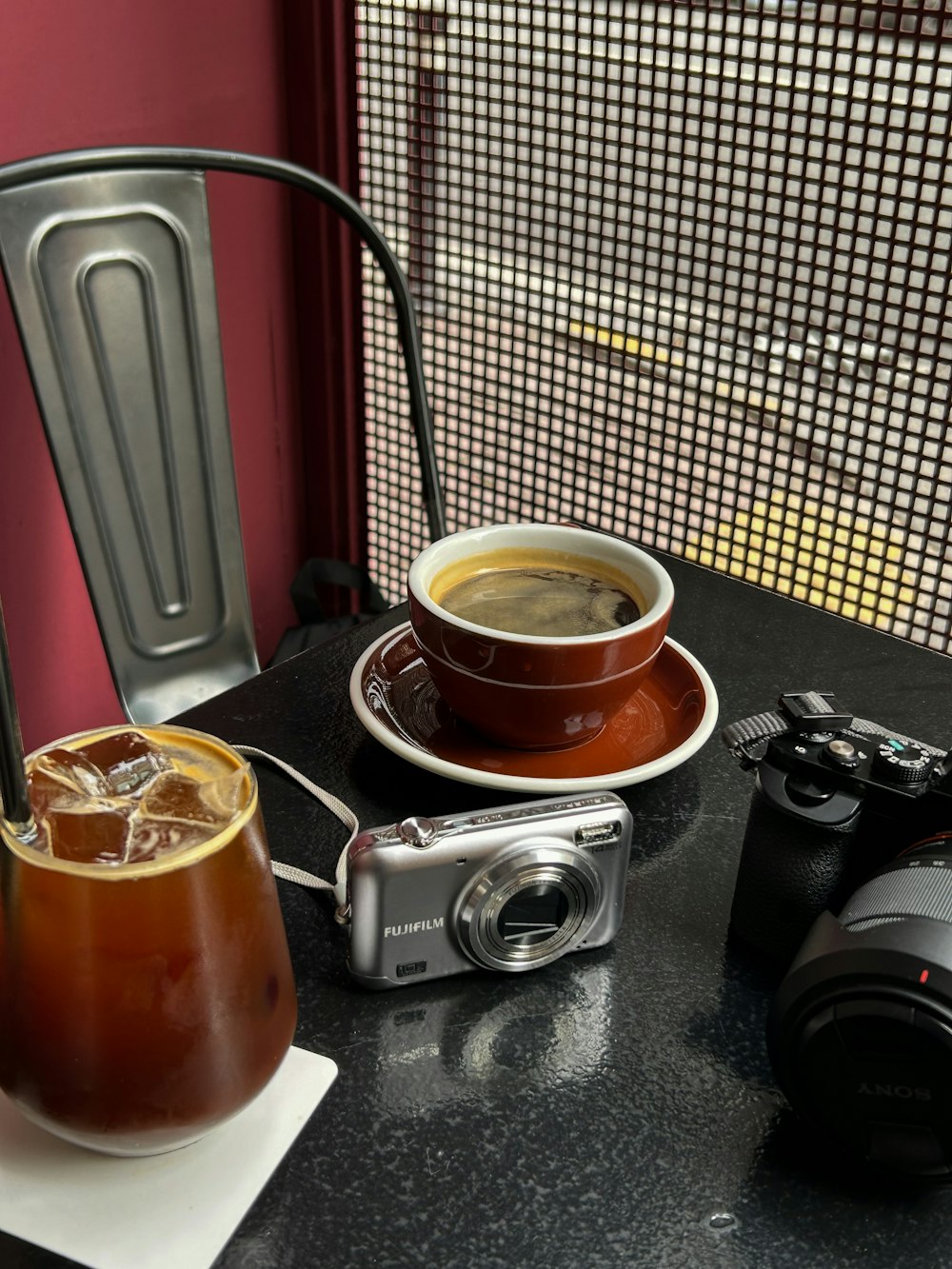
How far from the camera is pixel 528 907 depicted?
44cm

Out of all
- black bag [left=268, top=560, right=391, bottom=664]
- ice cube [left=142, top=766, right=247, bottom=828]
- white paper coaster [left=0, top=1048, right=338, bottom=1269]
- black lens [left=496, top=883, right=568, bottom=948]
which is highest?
ice cube [left=142, top=766, right=247, bottom=828]

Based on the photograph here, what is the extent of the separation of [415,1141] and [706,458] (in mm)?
747

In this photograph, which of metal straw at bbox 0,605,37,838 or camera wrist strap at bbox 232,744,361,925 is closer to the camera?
metal straw at bbox 0,605,37,838

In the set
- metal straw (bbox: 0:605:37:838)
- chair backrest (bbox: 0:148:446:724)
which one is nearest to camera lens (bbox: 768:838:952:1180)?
metal straw (bbox: 0:605:37:838)

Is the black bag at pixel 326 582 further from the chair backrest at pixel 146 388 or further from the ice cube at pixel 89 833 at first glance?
the ice cube at pixel 89 833

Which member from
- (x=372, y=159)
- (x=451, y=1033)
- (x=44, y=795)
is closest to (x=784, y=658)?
(x=451, y=1033)

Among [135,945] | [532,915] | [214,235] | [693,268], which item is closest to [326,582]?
[214,235]

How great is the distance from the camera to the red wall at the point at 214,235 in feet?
2.91

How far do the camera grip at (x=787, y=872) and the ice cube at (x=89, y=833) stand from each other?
9.5 inches

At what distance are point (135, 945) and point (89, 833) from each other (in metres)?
0.03

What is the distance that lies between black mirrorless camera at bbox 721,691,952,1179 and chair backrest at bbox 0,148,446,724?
404 millimetres

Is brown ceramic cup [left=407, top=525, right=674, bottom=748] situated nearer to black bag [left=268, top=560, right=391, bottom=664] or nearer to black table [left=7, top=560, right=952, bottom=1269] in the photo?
black table [left=7, top=560, right=952, bottom=1269]

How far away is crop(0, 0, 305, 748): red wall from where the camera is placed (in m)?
0.89

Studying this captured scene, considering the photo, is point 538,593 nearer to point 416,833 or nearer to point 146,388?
point 416,833
